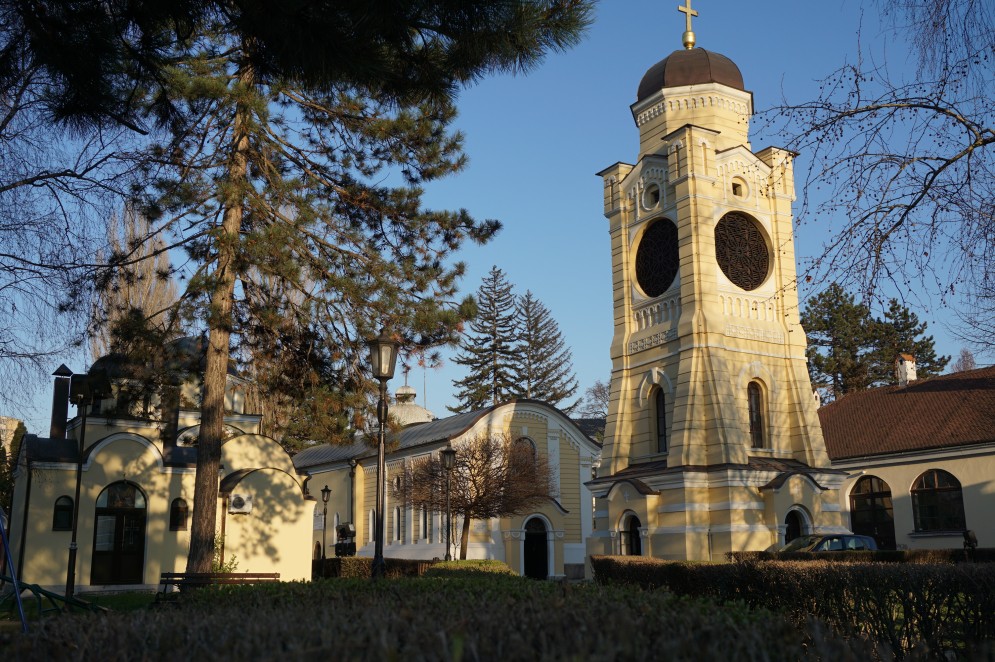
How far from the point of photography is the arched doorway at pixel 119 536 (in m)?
23.8

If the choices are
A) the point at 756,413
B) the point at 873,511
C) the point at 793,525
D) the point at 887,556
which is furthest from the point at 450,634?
the point at 873,511

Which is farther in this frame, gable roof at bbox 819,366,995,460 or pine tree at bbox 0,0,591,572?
gable roof at bbox 819,366,995,460

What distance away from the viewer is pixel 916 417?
3241cm

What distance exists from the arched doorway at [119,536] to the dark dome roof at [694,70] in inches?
932

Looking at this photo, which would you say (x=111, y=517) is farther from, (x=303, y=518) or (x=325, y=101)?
(x=325, y=101)

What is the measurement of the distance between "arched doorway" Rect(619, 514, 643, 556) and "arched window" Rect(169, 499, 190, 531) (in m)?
14.4

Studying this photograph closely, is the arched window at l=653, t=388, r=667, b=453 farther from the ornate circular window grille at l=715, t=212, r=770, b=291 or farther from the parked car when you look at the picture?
the parked car

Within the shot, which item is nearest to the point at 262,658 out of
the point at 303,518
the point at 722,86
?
the point at 303,518

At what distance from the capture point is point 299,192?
55.0ft

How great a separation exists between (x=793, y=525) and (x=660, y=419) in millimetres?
5722

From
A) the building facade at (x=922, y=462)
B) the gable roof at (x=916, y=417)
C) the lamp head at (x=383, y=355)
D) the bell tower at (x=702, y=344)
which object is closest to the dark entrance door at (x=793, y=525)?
the bell tower at (x=702, y=344)

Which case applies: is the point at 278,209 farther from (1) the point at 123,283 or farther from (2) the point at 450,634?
(2) the point at 450,634

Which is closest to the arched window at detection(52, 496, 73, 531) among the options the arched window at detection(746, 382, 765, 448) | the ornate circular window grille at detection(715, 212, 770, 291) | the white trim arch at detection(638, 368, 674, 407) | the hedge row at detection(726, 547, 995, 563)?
the hedge row at detection(726, 547, 995, 563)

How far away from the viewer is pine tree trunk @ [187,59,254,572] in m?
15.4
